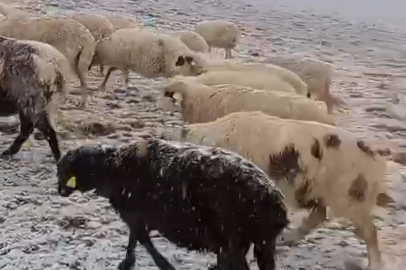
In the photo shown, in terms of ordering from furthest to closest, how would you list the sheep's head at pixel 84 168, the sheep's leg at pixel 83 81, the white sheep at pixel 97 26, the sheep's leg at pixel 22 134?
the white sheep at pixel 97 26, the sheep's leg at pixel 83 81, the sheep's leg at pixel 22 134, the sheep's head at pixel 84 168

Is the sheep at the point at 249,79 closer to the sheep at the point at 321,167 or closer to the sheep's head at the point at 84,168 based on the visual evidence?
the sheep at the point at 321,167

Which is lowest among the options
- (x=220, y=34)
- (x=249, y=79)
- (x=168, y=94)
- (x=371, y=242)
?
(x=371, y=242)

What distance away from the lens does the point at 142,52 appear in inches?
279

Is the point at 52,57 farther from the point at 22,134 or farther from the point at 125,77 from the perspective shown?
the point at 125,77

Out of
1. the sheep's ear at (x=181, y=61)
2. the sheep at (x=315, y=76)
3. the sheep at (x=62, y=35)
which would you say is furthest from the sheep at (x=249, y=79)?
the sheep at (x=62, y=35)

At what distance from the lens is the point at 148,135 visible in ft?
19.6

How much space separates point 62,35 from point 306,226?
11.8ft

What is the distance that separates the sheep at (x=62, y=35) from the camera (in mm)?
6586

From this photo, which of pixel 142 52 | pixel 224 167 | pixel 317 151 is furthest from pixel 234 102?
pixel 142 52

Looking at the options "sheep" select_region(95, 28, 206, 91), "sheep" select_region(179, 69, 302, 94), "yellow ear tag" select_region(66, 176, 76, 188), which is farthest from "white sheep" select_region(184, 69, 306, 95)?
"yellow ear tag" select_region(66, 176, 76, 188)

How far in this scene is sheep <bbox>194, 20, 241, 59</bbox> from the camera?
8.98 m

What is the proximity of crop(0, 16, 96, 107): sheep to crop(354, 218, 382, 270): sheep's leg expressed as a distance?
3851 millimetres

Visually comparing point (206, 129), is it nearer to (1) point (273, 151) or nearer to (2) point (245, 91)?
(1) point (273, 151)

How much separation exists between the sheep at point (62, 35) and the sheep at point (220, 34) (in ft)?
8.45
